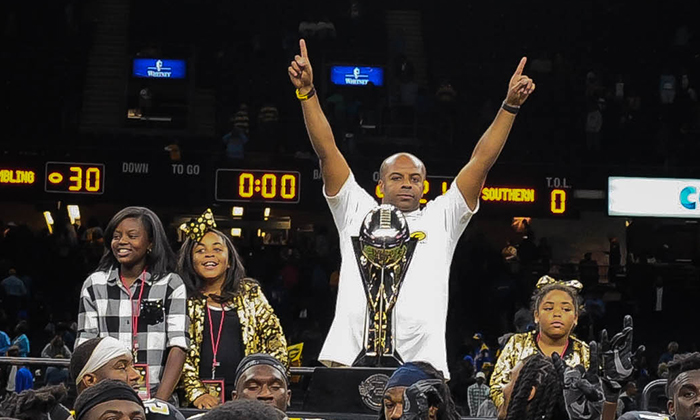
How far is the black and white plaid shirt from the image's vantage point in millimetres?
6070

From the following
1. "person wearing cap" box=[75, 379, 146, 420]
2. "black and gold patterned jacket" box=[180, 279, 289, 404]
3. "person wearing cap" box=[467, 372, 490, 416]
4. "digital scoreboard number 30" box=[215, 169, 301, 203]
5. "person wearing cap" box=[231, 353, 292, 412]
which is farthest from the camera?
"digital scoreboard number 30" box=[215, 169, 301, 203]

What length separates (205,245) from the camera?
633 centimetres

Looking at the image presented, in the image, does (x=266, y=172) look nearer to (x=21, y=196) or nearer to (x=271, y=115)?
(x=21, y=196)

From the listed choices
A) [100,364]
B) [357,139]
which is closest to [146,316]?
[100,364]

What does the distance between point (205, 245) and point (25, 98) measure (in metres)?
15.7

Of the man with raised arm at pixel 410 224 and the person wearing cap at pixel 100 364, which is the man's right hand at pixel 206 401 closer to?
the man with raised arm at pixel 410 224

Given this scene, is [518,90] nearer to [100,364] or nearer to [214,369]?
[214,369]

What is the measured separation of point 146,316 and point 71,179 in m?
11.1

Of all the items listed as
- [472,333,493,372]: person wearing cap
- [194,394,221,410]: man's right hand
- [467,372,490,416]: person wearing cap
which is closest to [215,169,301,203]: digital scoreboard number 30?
[472,333,493,372]: person wearing cap

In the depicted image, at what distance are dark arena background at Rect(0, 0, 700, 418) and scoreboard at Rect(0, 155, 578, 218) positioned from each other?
0.03 meters

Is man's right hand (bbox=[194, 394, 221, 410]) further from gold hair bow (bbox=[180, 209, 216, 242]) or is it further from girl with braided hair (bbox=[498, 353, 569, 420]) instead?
girl with braided hair (bbox=[498, 353, 569, 420])

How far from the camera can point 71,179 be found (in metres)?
16.9

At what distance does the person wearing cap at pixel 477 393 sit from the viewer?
13.9m

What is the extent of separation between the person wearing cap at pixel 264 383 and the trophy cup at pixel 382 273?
0.87 metres
